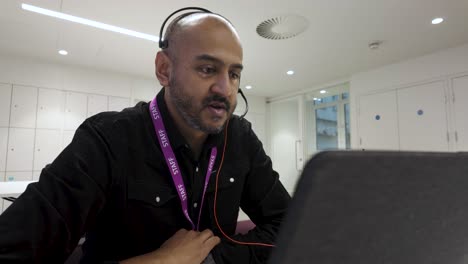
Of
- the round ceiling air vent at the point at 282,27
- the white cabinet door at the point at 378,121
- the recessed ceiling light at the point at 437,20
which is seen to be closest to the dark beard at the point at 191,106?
the round ceiling air vent at the point at 282,27

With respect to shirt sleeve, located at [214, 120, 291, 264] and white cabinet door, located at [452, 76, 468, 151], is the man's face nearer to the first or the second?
shirt sleeve, located at [214, 120, 291, 264]

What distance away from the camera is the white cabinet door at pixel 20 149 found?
4.40 meters

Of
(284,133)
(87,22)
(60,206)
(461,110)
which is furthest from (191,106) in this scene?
(284,133)

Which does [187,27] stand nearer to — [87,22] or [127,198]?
[127,198]

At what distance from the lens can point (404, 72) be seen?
15.0 feet

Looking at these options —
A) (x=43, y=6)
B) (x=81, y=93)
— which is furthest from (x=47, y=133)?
(x=43, y=6)

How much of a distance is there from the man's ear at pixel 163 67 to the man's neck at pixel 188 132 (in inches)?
1.9

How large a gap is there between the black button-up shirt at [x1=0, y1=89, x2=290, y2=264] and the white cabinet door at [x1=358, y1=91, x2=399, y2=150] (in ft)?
14.2

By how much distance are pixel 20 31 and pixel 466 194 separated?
15.9 ft

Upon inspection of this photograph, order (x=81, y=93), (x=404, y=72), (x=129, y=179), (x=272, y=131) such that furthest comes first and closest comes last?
1. (x=272, y=131)
2. (x=81, y=93)
3. (x=404, y=72)
4. (x=129, y=179)

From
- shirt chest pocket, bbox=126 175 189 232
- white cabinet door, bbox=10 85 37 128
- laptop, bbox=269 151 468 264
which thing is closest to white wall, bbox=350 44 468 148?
shirt chest pocket, bbox=126 175 189 232

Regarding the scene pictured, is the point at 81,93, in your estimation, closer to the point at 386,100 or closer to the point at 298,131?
the point at 298,131

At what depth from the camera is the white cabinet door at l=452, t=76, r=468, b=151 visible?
3.87 metres

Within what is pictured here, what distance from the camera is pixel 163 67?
881 mm
